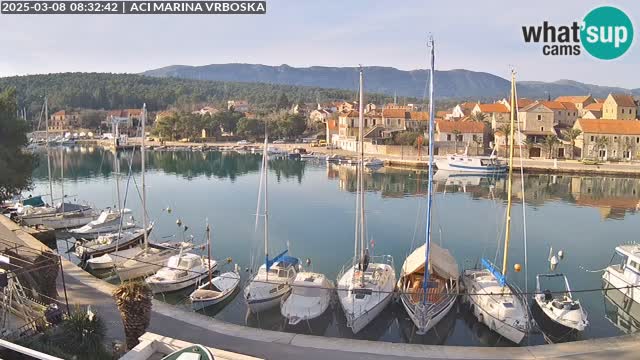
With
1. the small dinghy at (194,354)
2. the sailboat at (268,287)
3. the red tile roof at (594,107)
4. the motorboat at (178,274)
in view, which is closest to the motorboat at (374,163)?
the red tile roof at (594,107)

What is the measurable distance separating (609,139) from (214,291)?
229 ft

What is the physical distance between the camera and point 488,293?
18922 mm

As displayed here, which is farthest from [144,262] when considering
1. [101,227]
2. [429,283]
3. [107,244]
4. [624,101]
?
[624,101]

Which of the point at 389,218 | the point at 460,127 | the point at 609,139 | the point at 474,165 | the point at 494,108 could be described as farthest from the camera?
the point at 494,108

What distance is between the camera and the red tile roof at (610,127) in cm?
7400

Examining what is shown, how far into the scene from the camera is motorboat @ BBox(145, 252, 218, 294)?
21891 millimetres

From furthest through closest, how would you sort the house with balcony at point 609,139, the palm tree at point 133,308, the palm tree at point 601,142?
the palm tree at point 601,142
the house with balcony at point 609,139
the palm tree at point 133,308

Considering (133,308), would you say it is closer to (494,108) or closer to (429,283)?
(429,283)

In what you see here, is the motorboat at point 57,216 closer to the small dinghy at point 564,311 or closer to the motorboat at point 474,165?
the small dinghy at point 564,311

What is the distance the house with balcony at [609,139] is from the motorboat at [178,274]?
67.4 meters

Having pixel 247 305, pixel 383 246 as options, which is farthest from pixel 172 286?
pixel 383 246

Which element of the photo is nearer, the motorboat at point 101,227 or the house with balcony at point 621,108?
the motorboat at point 101,227

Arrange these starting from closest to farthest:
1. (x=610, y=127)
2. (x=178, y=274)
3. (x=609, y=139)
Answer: (x=178, y=274), (x=609, y=139), (x=610, y=127)

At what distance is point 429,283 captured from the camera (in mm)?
20078
